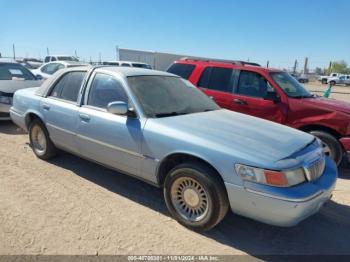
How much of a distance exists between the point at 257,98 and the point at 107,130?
11.2 feet

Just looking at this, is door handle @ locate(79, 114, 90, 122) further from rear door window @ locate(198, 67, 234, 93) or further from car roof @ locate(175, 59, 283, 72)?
car roof @ locate(175, 59, 283, 72)

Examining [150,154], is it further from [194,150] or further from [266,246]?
[266,246]

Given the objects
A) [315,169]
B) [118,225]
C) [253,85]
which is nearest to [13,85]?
[253,85]

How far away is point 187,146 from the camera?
134 inches

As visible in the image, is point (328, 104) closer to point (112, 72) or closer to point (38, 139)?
point (112, 72)

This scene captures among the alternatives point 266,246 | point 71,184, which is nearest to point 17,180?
point 71,184

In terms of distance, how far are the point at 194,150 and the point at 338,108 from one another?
368cm

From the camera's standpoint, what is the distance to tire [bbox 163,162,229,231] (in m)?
3.27

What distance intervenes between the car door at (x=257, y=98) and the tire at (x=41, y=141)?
3.49 m

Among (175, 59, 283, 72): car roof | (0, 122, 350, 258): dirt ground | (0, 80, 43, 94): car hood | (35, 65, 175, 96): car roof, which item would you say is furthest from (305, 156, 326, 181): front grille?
(0, 80, 43, 94): car hood

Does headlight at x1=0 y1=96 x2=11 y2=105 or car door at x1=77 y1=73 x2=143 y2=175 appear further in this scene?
headlight at x1=0 y1=96 x2=11 y2=105

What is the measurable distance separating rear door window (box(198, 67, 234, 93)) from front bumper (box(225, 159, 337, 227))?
388cm

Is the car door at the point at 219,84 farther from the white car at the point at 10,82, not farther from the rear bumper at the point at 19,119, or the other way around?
the white car at the point at 10,82

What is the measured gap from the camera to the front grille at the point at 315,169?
324cm
